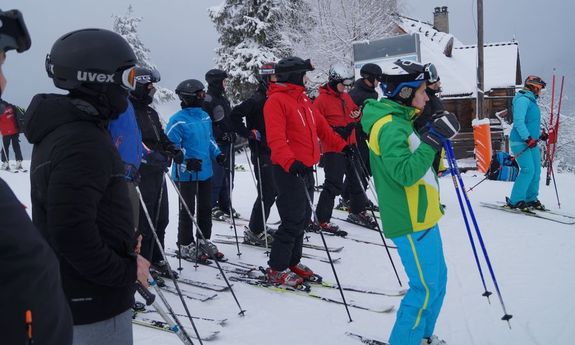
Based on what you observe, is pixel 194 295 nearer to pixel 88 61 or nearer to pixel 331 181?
pixel 331 181

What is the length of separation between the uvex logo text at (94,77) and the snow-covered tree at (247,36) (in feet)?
80.0

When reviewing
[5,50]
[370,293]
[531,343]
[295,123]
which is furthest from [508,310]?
[5,50]

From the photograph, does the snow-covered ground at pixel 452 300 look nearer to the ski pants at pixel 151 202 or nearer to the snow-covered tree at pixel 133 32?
the ski pants at pixel 151 202

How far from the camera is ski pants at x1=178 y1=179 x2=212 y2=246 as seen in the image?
555cm

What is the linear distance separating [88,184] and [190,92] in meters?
3.90

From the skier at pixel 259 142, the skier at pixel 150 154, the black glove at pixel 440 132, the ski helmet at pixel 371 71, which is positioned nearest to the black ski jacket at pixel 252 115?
the skier at pixel 259 142

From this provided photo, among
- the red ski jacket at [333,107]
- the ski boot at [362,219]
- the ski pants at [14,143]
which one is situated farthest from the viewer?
the ski pants at [14,143]

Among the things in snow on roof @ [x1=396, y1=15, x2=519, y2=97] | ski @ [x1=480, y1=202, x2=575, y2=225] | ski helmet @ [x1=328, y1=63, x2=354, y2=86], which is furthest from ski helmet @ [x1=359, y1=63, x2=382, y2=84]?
snow on roof @ [x1=396, y1=15, x2=519, y2=97]

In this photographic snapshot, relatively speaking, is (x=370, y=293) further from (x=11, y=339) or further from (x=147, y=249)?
(x=11, y=339)

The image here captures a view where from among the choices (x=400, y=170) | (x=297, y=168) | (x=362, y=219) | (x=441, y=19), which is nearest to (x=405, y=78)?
(x=400, y=170)

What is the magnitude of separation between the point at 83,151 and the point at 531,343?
3430mm

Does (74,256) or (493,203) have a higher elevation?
(74,256)

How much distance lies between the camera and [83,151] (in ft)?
5.60

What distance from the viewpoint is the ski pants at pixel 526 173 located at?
7621 mm
